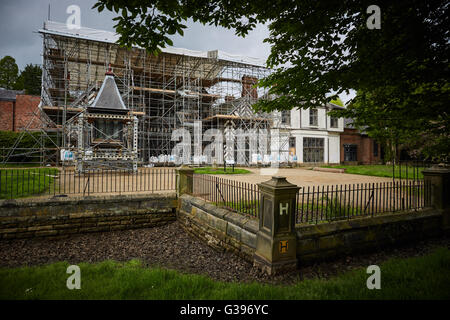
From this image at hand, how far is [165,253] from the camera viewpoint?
5.97m

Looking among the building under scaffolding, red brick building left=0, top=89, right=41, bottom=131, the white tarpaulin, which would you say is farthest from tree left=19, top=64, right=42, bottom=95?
the white tarpaulin

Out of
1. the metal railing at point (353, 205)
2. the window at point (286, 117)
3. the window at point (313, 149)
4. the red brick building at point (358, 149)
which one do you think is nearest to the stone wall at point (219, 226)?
the metal railing at point (353, 205)

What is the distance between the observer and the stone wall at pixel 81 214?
6.56 meters

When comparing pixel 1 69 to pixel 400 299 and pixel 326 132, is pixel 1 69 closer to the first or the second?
pixel 326 132

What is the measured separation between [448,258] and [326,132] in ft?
90.9

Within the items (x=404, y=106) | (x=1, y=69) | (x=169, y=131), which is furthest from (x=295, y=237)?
(x=1, y=69)

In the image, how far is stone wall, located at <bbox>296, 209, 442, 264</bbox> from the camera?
4594 mm

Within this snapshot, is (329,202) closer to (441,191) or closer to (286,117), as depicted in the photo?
(441,191)

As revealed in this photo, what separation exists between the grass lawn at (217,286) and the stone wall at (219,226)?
1355 mm

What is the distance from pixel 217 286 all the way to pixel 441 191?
20.7 feet

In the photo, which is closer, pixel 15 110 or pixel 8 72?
pixel 15 110

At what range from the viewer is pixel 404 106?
4.97 meters

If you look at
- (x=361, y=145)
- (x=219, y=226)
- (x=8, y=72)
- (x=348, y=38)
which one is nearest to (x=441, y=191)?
(x=348, y=38)

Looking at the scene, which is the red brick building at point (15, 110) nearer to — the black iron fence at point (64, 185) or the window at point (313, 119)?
the black iron fence at point (64, 185)
